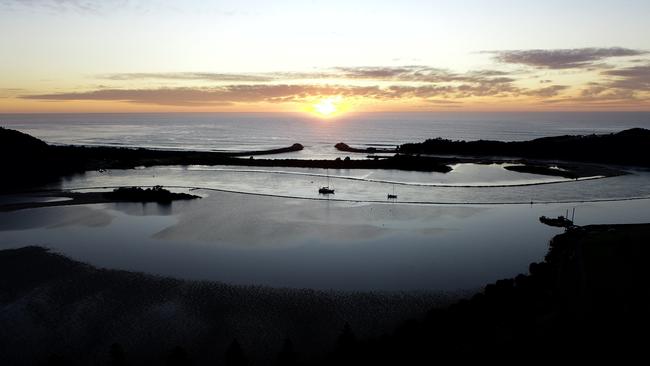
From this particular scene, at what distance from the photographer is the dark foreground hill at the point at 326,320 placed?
1475 centimetres

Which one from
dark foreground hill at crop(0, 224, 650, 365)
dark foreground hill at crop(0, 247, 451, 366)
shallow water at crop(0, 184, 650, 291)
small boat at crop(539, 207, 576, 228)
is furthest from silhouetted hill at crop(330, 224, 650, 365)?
small boat at crop(539, 207, 576, 228)

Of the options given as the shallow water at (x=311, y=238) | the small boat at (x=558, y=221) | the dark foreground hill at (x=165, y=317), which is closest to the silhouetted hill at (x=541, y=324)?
the dark foreground hill at (x=165, y=317)

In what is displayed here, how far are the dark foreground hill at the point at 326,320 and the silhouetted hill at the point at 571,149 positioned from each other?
56.4 metres

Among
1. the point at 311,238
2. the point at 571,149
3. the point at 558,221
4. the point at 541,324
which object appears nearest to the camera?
the point at 541,324

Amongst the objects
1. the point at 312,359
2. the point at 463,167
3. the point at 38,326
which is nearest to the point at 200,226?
the point at 38,326

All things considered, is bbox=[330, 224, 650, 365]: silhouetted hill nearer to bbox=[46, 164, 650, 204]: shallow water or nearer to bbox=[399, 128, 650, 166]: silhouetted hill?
bbox=[46, 164, 650, 204]: shallow water

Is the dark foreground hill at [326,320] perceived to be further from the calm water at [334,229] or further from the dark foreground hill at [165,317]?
the calm water at [334,229]

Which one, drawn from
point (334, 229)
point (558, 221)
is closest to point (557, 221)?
point (558, 221)

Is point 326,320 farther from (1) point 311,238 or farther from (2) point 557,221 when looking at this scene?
(2) point 557,221

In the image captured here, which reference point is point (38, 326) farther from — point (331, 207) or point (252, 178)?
point (252, 178)

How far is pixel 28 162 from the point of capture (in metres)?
57.9

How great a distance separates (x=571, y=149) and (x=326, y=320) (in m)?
72.5

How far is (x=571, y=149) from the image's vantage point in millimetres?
76938

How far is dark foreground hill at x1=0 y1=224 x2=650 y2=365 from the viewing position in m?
14.8
